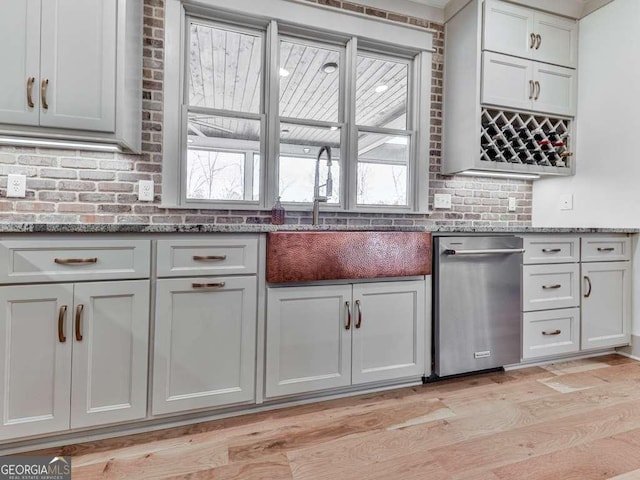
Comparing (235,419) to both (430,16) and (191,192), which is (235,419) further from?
(430,16)

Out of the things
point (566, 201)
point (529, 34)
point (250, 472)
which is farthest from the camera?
point (566, 201)

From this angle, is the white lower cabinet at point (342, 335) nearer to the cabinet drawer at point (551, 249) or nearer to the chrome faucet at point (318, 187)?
the chrome faucet at point (318, 187)

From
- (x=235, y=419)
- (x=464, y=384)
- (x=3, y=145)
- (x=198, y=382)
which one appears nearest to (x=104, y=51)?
(x=3, y=145)

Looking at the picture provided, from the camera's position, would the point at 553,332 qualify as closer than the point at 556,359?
Yes

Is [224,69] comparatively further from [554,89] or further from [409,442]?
[554,89]

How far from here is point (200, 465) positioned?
134 centimetres

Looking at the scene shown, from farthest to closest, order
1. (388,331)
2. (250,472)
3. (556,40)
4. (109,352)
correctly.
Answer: (556,40) → (388,331) → (109,352) → (250,472)

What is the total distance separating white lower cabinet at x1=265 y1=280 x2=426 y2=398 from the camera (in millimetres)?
1699

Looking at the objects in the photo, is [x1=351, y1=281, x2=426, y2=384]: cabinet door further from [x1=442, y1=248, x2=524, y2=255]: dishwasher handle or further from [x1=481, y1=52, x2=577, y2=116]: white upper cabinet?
[x1=481, y1=52, x2=577, y2=116]: white upper cabinet

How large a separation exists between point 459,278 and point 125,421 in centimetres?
182

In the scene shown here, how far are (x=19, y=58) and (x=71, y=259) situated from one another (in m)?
1.07

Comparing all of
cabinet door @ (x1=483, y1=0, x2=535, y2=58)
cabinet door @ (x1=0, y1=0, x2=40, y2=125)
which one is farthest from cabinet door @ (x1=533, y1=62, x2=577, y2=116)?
cabinet door @ (x1=0, y1=0, x2=40, y2=125)

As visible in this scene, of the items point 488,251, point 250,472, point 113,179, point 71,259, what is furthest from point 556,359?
point 113,179

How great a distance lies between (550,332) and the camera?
229cm
